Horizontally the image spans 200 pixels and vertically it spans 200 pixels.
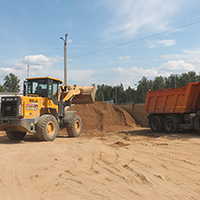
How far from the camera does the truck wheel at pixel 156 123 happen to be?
44.0 feet

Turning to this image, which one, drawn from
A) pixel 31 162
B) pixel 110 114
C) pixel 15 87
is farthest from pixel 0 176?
pixel 15 87

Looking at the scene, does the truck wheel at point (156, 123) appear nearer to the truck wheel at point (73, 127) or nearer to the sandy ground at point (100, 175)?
A: the truck wheel at point (73, 127)

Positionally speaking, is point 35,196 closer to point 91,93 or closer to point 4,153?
point 4,153

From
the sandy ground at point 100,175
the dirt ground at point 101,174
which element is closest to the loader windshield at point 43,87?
the dirt ground at point 101,174

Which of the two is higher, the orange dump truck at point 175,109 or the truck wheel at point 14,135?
the orange dump truck at point 175,109

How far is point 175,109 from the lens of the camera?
1249cm

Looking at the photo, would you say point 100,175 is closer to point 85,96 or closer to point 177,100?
point 85,96

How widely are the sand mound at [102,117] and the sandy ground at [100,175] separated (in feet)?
27.9

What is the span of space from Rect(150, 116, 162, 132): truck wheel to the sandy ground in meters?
5.93

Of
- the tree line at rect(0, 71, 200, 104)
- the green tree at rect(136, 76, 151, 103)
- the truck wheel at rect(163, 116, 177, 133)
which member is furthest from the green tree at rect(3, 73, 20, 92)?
the truck wheel at rect(163, 116, 177, 133)

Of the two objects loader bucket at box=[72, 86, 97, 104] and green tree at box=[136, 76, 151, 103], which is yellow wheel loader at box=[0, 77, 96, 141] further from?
green tree at box=[136, 76, 151, 103]

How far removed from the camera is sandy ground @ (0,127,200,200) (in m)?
3.87

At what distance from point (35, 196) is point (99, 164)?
229 cm

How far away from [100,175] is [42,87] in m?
6.91
